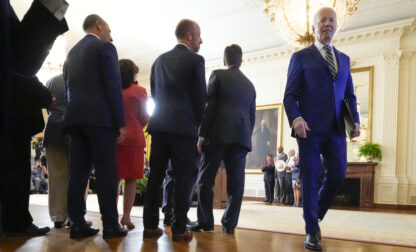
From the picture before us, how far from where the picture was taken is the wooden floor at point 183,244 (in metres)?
1.98

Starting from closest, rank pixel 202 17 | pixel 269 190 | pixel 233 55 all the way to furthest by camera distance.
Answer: pixel 233 55, pixel 202 17, pixel 269 190

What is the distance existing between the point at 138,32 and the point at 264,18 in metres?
3.53

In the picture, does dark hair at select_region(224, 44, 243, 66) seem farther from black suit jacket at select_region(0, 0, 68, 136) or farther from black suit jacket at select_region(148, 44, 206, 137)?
black suit jacket at select_region(0, 0, 68, 136)

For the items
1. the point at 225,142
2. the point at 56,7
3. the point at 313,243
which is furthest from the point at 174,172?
the point at 56,7

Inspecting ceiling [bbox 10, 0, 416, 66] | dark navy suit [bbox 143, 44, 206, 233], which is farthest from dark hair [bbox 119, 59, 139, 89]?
ceiling [bbox 10, 0, 416, 66]

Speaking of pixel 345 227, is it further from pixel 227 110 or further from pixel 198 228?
pixel 227 110

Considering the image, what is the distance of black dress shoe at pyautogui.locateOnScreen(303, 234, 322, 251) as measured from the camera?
2.14 meters

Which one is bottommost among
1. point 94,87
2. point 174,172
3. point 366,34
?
point 174,172

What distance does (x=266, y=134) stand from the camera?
10273 millimetres

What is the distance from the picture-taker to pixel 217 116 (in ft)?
9.35

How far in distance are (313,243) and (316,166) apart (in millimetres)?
474

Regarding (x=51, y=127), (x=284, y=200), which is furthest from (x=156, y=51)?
(x=51, y=127)

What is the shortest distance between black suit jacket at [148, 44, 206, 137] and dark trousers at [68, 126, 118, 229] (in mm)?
320

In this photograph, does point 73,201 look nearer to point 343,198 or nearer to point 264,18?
point 264,18
